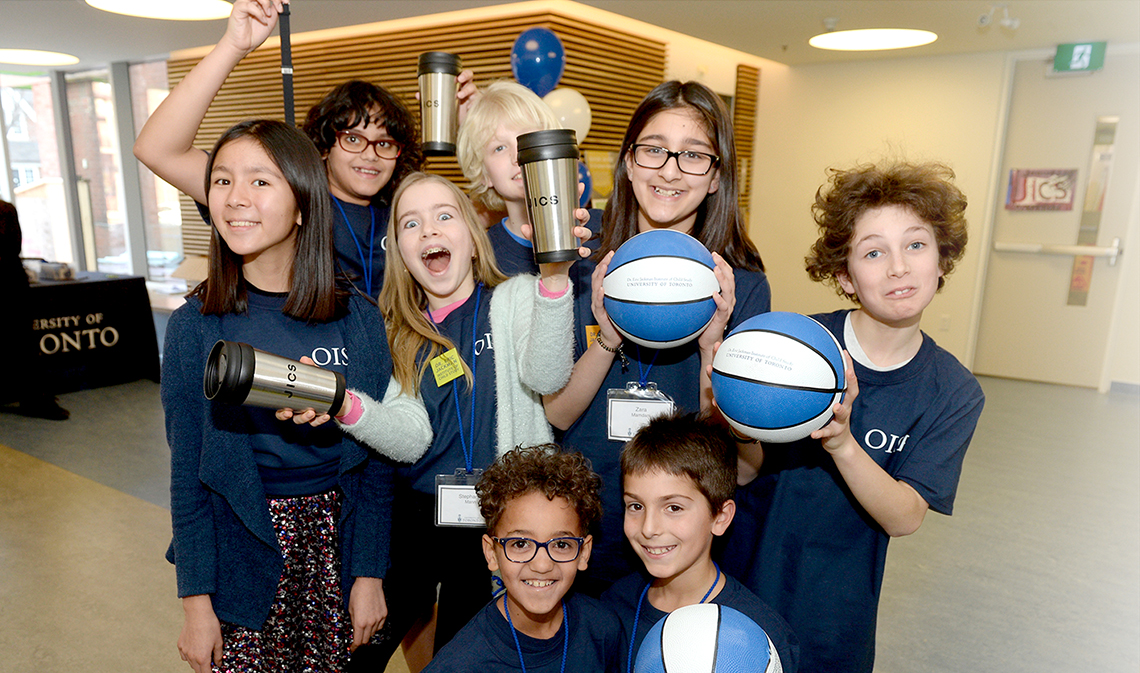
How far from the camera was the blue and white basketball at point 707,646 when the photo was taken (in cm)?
138

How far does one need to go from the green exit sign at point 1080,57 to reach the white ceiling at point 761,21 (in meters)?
0.14

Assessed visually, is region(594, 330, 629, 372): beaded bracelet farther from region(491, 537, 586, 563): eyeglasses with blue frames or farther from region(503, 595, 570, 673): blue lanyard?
region(503, 595, 570, 673): blue lanyard

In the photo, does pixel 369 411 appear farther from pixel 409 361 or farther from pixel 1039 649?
pixel 1039 649

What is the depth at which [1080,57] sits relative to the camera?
23.4ft

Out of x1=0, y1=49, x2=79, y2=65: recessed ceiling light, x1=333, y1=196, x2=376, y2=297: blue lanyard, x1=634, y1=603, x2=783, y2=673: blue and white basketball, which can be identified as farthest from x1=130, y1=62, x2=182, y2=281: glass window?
x1=634, y1=603, x2=783, y2=673: blue and white basketball

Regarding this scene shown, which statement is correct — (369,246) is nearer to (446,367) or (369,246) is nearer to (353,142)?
(353,142)

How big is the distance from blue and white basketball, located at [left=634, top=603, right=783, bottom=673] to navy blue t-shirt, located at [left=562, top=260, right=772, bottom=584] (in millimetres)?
472

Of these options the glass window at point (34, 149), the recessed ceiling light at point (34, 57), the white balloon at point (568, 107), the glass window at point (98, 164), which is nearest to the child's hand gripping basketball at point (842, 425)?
the white balloon at point (568, 107)

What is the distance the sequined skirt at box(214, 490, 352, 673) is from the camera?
1.78 metres

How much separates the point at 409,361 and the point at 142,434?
16.1 ft

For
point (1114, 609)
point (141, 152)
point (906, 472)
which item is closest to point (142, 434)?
point (141, 152)

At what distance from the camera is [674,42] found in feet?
27.2

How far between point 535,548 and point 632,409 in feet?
1.45

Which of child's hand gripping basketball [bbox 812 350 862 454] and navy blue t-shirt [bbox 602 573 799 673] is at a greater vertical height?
child's hand gripping basketball [bbox 812 350 862 454]
